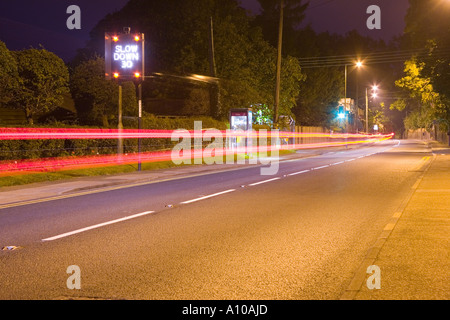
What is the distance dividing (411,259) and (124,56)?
1662 cm

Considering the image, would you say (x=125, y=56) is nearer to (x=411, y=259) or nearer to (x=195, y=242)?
(x=195, y=242)

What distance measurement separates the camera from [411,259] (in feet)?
23.6

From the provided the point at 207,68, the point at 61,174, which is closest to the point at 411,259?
the point at 61,174

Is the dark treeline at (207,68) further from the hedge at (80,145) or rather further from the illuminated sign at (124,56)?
the illuminated sign at (124,56)

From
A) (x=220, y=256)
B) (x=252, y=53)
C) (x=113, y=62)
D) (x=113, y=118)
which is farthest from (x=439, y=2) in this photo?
(x=220, y=256)

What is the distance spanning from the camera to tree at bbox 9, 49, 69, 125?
91.4 feet

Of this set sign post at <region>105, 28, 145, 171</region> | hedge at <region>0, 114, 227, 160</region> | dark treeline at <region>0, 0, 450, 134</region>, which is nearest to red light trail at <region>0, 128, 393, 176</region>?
hedge at <region>0, 114, 227, 160</region>

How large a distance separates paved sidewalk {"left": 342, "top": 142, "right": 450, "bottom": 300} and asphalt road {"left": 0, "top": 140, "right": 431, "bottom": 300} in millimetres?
258

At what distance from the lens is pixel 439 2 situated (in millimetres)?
38312

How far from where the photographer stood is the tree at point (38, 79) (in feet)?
91.4

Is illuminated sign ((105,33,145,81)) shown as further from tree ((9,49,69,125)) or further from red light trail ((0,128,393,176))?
tree ((9,49,69,125))

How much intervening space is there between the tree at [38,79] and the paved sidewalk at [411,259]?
2109cm
